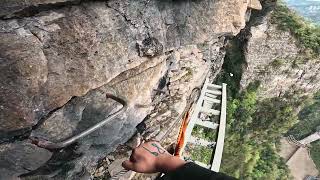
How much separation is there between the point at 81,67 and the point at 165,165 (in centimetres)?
129

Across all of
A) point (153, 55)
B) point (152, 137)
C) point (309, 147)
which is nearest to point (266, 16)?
point (152, 137)

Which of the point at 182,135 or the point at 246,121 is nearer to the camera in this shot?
the point at 182,135

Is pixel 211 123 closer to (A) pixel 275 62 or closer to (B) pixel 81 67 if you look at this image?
→ (B) pixel 81 67

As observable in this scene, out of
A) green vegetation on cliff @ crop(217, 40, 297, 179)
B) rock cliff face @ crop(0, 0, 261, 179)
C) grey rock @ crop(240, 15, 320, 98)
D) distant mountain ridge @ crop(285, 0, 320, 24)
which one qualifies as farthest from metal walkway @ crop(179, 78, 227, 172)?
distant mountain ridge @ crop(285, 0, 320, 24)

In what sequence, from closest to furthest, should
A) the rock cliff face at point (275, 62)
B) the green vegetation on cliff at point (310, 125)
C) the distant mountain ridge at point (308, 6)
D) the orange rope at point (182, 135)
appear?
the orange rope at point (182, 135) < the rock cliff face at point (275, 62) < the green vegetation on cliff at point (310, 125) < the distant mountain ridge at point (308, 6)

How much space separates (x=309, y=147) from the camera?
2984 cm

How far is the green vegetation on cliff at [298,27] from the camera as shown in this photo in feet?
44.0

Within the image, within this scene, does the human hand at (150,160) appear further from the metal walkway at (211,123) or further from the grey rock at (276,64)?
the grey rock at (276,64)

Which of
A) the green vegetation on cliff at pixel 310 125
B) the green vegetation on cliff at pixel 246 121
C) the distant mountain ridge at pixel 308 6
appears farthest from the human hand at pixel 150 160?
the distant mountain ridge at pixel 308 6

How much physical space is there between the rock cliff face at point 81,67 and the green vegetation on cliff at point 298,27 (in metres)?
8.08

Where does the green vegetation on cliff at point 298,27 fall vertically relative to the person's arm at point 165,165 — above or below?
below

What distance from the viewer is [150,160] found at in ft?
11.5

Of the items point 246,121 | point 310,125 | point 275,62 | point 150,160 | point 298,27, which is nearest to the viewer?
point 150,160

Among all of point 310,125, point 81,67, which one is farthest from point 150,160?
point 310,125
